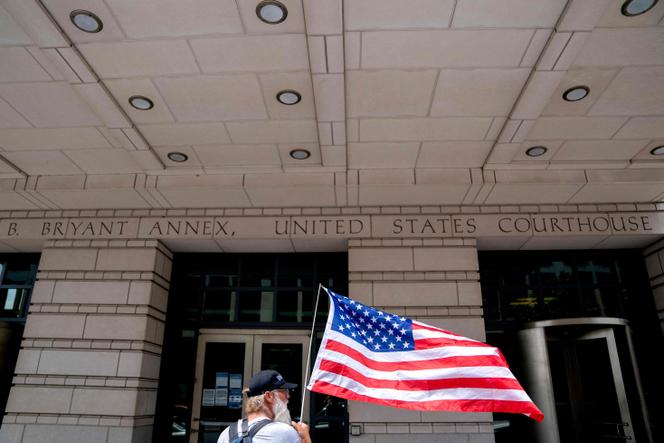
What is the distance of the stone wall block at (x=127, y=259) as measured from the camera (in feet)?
29.5

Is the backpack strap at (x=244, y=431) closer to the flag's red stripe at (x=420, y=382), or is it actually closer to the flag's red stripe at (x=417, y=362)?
the flag's red stripe at (x=420, y=382)

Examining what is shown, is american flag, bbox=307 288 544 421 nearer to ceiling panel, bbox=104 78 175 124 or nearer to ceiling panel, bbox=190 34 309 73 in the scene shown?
ceiling panel, bbox=190 34 309 73

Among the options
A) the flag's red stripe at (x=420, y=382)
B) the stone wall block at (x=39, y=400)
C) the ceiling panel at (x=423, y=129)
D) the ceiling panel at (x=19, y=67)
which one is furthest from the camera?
the stone wall block at (x=39, y=400)

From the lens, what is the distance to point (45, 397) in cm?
824

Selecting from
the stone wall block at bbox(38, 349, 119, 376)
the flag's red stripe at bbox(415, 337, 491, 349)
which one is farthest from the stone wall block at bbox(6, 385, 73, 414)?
the flag's red stripe at bbox(415, 337, 491, 349)

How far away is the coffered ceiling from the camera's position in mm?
5195

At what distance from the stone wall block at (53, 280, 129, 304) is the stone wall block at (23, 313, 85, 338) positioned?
31 centimetres

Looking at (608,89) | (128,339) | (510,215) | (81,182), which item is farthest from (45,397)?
(608,89)

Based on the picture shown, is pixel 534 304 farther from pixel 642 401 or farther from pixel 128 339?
pixel 128 339

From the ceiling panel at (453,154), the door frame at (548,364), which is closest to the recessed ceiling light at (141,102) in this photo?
the ceiling panel at (453,154)

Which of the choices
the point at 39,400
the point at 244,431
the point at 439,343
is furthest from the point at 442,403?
the point at 39,400

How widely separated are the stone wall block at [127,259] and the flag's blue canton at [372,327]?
572 cm

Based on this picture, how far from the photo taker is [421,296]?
8570 millimetres

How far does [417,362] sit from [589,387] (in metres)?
5.64
